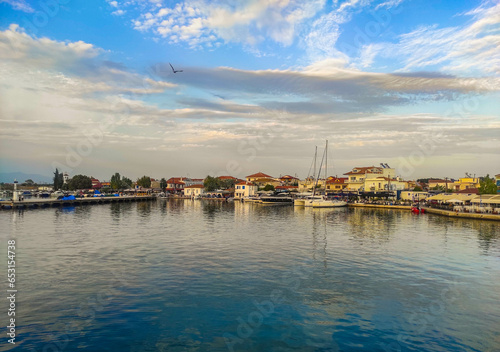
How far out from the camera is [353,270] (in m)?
20.7

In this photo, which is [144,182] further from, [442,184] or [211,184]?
[442,184]

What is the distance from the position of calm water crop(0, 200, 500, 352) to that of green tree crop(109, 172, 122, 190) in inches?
Answer: 5276

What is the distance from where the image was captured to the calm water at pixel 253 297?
11.6 metres

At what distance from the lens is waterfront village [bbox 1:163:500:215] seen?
233ft

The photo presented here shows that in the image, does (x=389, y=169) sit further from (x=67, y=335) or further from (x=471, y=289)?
(x=67, y=335)

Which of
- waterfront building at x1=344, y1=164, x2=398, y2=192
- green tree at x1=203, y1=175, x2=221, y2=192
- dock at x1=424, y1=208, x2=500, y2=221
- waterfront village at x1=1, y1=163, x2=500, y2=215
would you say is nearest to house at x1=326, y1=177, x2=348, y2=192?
waterfront village at x1=1, y1=163, x2=500, y2=215

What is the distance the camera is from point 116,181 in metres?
158

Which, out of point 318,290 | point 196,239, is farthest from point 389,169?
point 318,290

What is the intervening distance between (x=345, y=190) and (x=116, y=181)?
10491 centimetres

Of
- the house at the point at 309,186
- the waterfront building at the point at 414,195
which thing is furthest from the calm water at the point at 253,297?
the house at the point at 309,186

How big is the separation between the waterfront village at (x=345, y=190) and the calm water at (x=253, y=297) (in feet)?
146

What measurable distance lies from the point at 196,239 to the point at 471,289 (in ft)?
72.5

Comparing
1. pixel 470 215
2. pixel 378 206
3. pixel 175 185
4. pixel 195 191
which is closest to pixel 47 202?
pixel 195 191

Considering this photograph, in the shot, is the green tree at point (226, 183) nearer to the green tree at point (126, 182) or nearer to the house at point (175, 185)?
the house at point (175, 185)
